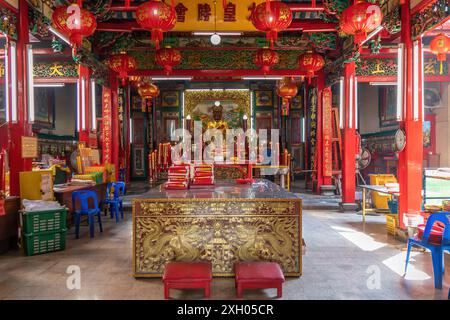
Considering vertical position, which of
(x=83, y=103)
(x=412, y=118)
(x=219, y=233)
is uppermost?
(x=83, y=103)

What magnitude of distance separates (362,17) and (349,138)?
3.83m

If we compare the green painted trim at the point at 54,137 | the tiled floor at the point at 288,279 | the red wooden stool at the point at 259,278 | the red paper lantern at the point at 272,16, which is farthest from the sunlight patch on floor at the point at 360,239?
the green painted trim at the point at 54,137

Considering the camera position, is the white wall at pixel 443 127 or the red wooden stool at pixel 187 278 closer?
the red wooden stool at pixel 187 278

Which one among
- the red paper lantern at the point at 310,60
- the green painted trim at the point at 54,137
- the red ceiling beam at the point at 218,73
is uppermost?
the red ceiling beam at the point at 218,73

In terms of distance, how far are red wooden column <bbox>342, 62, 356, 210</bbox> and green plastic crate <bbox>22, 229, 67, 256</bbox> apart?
19.3ft

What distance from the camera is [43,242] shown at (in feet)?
16.0

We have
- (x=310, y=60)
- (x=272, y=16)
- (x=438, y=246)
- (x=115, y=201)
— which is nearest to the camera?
(x=438, y=246)

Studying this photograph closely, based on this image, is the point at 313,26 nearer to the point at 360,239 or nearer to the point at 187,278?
the point at 360,239

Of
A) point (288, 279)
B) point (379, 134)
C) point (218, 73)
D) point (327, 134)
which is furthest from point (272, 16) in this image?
point (379, 134)

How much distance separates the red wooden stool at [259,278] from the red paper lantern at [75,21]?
3.73 m

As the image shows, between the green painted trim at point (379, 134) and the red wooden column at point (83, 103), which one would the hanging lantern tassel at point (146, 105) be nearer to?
the red wooden column at point (83, 103)

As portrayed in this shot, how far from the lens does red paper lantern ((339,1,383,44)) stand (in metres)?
4.61

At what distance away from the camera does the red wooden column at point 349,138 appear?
8062mm

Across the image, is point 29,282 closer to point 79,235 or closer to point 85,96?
point 79,235
